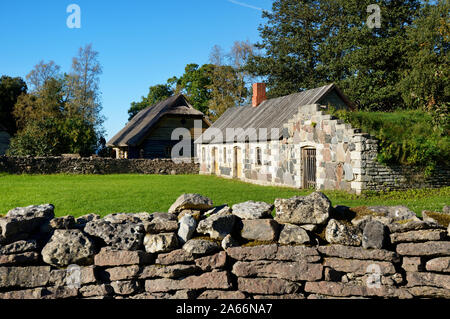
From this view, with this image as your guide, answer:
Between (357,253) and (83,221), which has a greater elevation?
(83,221)

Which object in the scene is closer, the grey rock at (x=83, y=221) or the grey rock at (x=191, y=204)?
the grey rock at (x=83, y=221)

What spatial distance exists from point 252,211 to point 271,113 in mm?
20572

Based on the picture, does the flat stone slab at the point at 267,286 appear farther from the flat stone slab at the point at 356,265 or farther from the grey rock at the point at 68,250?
the grey rock at the point at 68,250

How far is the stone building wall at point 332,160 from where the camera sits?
1474 cm

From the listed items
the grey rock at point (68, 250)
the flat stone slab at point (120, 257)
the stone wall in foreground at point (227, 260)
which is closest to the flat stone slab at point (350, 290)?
the stone wall in foreground at point (227, 260)

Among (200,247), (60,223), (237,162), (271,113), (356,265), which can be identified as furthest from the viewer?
(237,162)

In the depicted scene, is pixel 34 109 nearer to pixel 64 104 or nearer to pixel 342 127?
pixel 64 104

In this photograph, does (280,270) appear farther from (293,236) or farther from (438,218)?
(438,218)

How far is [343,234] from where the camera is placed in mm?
5031

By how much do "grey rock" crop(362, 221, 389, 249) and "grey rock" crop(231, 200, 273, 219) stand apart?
4.02 ft

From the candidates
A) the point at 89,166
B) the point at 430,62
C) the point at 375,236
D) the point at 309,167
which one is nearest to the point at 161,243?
the point at 375,236

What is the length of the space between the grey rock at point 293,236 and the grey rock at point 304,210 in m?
0.16

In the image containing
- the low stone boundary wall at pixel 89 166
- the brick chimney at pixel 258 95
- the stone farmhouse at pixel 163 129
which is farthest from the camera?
the stone farmhouse at pixel 163 129

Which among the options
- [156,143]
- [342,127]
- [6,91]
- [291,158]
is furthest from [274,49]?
[6,91]
